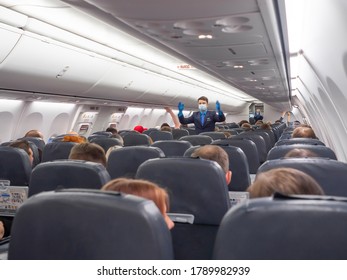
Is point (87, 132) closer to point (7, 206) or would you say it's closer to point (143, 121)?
point (143, 121)

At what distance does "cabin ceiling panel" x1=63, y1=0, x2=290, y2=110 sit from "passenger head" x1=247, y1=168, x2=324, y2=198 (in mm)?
2805

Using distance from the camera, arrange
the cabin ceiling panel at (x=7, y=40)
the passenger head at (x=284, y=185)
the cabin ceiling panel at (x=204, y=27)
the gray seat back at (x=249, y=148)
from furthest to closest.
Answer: the cabin ceiling panel at (x=7, y=40), the gray seat back at (x=249, y=148), the cabin ceiling panel at (x=204, y=27), the passenger head at (x=284, y=185)

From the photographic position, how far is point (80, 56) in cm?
858

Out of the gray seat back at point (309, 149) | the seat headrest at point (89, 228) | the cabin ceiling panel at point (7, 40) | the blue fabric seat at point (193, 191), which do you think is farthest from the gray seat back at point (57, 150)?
the seat headrest at point (89, 228)

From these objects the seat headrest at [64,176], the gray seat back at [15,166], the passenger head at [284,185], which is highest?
the passenger head at [284,185]

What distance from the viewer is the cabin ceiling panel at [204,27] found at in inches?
181

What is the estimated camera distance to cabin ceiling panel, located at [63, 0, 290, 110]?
459 cm

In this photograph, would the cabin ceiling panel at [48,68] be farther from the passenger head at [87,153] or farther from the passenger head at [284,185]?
the passenger head at [284,185]

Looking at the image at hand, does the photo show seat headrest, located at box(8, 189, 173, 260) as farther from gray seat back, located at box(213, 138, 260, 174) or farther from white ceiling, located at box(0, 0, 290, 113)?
gray seat back, located at box(213, 138, 260, 174)

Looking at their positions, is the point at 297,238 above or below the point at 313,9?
below

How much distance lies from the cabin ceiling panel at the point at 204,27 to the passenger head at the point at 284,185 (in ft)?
9.20

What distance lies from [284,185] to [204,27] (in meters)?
4.11

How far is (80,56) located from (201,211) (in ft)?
20.4
